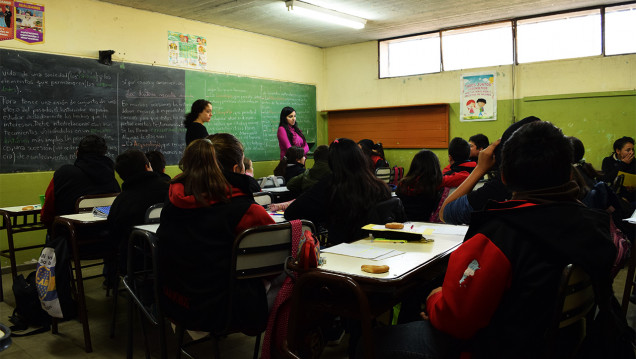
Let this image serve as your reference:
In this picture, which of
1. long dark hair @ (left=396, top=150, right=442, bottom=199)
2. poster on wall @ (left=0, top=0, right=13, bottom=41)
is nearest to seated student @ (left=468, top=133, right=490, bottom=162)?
long dark hair @ (left=396, top=150, right=442, bottom=199)

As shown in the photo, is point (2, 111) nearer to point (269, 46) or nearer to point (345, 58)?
point (269, 46)

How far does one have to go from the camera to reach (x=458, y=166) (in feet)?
12.4

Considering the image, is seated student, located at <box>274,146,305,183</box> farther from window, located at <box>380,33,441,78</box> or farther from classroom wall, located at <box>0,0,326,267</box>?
window, located at <box>380,33,441,78</box>

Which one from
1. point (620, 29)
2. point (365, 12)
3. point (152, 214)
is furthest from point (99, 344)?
point (620, 29)

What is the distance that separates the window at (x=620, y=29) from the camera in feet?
19.2

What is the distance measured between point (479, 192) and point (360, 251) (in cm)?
66

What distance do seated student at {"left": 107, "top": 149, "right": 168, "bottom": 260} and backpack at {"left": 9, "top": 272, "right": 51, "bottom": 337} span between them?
778 mm

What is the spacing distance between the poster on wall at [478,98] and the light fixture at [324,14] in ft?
5.74

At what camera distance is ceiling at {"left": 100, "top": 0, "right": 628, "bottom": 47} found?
223 inches

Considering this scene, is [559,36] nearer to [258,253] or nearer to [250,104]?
[250,104]

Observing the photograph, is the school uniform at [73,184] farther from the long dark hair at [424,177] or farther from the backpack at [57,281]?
the long dark hair at [424,177]

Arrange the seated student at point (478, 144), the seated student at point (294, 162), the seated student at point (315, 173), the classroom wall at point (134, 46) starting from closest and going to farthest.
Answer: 1. the seated student at point (315, 173)
2. the classroom wall at point (134, 46)
3. the seated student at point (294, 162)
4. the seated student at point (478, 144)

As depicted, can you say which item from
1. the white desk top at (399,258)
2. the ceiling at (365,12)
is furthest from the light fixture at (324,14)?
the white desk top at (399,258)

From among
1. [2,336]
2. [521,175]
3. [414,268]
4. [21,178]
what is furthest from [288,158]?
[2,336]
